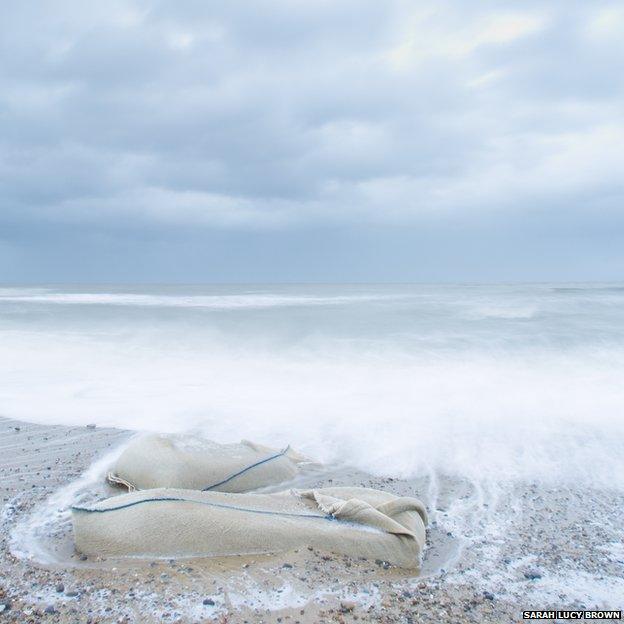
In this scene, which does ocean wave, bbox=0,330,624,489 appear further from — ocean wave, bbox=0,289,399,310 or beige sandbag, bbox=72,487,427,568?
ocean wave, bbox=0,289,399,310

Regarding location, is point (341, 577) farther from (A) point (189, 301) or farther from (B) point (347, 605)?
(A) point (189, 301)

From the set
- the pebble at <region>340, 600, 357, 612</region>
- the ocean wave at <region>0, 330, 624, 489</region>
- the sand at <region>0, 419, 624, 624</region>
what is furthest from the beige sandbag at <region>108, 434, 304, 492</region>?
the pebble at <region>340, 600, 357, 612</region>

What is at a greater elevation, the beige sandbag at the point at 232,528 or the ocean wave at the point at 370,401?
the beige sandbag at the point at 232,528

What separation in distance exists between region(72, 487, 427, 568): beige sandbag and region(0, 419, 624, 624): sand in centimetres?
8

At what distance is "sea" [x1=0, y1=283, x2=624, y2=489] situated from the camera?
586 centimetres

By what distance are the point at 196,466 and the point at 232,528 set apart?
108 cm

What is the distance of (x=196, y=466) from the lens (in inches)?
173

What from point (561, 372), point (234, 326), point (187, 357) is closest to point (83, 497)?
point (187, 357)

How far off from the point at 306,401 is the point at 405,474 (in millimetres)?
3097

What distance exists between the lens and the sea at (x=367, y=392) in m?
5.86

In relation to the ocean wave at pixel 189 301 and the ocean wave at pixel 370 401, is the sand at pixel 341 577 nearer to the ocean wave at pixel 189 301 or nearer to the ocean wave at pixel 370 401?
the ocean wave at pixel 370 401

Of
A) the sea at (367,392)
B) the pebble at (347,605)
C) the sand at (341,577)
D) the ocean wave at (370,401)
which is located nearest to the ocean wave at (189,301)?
the sea at (367,392)

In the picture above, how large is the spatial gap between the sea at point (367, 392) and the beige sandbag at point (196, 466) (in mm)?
1039

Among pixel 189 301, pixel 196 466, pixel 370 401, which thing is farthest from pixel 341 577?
pixel 189 301
